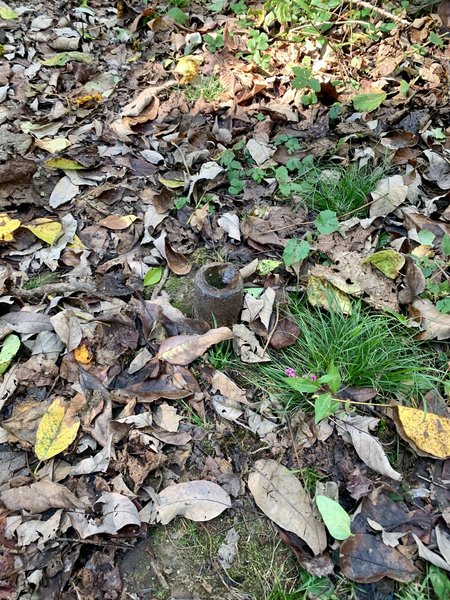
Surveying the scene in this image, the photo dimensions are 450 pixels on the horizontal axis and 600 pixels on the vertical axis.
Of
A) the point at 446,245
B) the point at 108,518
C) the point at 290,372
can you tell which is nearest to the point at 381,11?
the point at 446,245

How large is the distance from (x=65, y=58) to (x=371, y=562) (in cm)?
382

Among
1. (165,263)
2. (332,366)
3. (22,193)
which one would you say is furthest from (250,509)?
(22,193)

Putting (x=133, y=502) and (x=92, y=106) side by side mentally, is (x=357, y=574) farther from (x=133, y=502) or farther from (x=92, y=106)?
(x=92, y=106)

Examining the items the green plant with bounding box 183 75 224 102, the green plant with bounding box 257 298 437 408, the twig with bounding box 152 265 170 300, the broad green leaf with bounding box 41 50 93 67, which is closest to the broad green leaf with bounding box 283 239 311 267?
the green plant with bounding box 257 298 437 408

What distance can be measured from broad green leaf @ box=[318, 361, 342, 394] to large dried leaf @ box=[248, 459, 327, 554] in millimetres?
351

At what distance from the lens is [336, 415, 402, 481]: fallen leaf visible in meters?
1.82

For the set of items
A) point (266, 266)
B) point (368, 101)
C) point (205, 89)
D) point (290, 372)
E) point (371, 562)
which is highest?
point (368, 101)

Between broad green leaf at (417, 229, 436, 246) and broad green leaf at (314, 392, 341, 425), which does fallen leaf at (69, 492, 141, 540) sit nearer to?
broad green leaf at (314, 392, 341, 425)

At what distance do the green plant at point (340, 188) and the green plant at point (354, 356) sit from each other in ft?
2.22

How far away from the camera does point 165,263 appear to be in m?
2.57

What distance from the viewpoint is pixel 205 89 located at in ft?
11.5

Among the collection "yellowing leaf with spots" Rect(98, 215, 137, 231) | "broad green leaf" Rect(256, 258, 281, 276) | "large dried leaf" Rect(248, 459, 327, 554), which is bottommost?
"large dried leaf" Rect(248, 459, 327, 554)

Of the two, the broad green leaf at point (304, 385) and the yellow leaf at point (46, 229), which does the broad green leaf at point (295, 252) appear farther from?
the yellow leaf at point (46, 229)

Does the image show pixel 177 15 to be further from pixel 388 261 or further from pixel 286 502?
pixel 286 502
